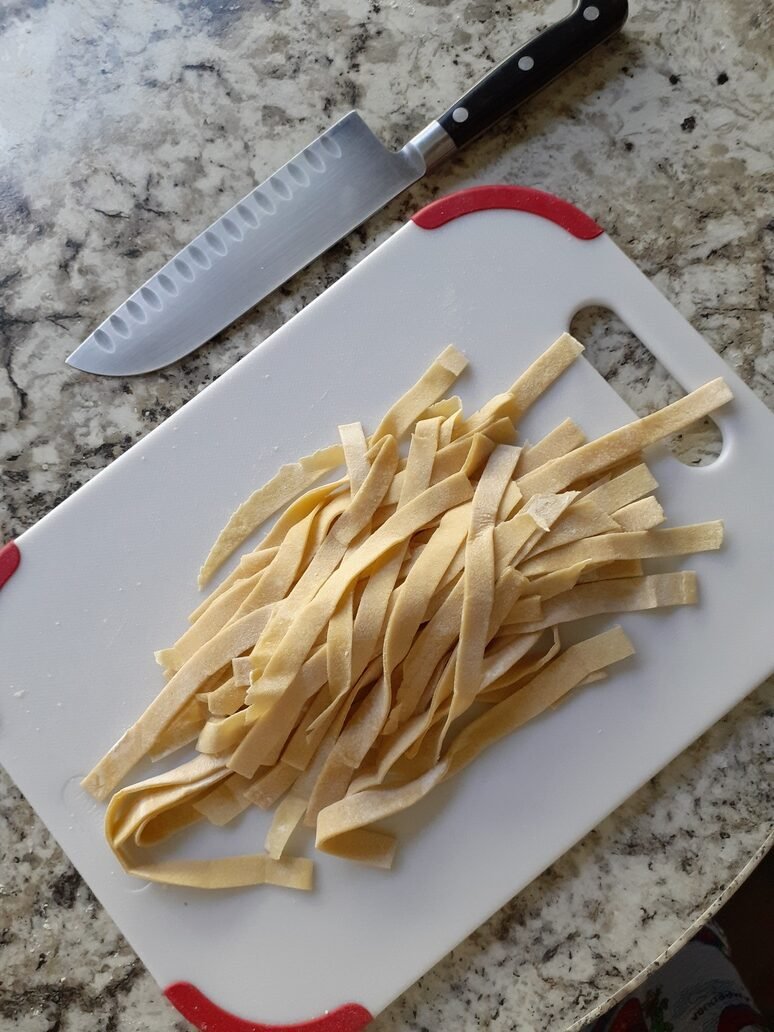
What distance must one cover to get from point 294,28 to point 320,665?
47.9 inches

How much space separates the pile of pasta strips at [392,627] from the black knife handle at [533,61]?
0.46m

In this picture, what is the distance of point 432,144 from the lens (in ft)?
5.37

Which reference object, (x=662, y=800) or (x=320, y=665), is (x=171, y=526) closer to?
(x=320, y=665)

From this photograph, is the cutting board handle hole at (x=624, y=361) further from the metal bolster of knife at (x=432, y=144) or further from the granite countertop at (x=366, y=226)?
the metal bolster of knife at (x=432, y=144)

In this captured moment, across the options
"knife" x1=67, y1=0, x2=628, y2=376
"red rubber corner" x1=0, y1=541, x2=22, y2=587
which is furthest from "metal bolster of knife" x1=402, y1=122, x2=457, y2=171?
"red rubber corner" x1=0, y1=541, x2=22, y2=587

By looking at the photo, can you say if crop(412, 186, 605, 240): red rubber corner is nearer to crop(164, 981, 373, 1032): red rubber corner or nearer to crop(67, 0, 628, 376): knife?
crop(67, 0, 628, 376): knife

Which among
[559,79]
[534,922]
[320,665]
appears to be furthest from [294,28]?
[534,922]

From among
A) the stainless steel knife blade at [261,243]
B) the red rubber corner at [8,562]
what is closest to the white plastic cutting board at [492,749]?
the red rubber corner at [8,562]

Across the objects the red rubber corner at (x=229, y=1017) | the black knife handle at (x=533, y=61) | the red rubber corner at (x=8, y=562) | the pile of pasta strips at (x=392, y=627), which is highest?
the black knife handle at (x=533, y=61)

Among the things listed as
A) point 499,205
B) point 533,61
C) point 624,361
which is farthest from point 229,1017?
point 533,61

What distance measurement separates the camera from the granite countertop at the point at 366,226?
60.4 inches

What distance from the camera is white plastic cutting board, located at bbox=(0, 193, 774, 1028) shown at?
4.96 ft

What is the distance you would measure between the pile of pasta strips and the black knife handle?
459mm

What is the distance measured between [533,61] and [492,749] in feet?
3.99
